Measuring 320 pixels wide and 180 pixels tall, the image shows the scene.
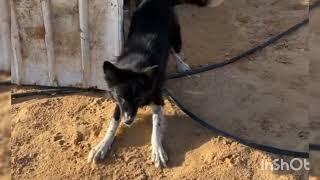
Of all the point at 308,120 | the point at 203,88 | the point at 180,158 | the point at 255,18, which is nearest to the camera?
the point at 180,158

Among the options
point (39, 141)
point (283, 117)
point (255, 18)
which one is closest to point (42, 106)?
point (39, 141)

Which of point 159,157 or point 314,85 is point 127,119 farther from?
Answer: point 314,85

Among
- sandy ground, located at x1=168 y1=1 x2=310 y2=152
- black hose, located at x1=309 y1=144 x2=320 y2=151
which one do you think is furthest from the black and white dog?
black hose, located at x1=309 y1=144 x2=320 y2=151

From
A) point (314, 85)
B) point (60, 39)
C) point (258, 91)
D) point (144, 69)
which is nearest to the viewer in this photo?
point (144, 69)

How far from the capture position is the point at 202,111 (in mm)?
5293

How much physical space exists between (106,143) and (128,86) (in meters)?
0.57

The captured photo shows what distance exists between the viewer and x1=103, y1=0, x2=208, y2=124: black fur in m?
4.58

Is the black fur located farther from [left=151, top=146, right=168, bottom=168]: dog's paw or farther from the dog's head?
[left=151, top=146, right=168, bottom=168]: dog's paw

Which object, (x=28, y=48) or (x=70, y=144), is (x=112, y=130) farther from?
(x=28, y=48)

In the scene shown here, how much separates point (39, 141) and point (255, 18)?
10.1 feet

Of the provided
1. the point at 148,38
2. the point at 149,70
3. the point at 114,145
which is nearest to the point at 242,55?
the point at 148,38

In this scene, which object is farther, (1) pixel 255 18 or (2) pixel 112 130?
(1) pixel 255 18

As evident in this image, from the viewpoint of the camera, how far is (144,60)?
4879 millimetres

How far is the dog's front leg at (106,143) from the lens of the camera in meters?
4.74
